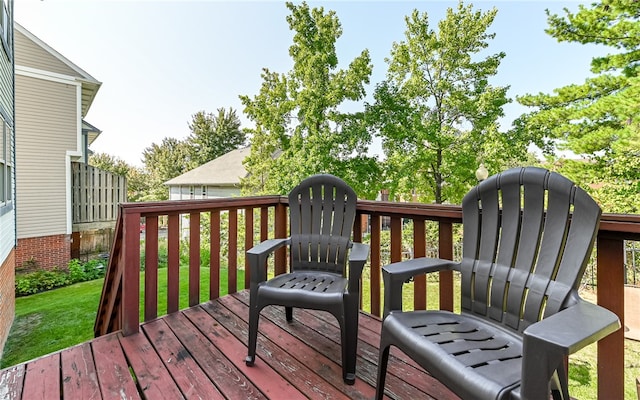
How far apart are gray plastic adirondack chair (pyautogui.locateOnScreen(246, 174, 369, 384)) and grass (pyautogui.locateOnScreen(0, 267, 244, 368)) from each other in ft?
9.60

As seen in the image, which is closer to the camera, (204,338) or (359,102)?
(204,338)

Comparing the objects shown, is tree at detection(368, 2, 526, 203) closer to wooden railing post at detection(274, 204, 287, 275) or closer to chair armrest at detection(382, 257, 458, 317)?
wooden railing post at detection(274, 204, 287, 275)

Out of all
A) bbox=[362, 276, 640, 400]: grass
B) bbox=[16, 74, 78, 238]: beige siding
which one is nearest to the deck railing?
bbox=[362, 276, 640, 400]: grass

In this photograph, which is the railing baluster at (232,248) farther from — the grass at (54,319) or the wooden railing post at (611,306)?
the wooden railing post at (611,306)

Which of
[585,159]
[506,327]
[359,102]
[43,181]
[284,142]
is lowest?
[506,327]

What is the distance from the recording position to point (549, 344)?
729 millimetres

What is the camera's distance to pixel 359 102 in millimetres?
10789

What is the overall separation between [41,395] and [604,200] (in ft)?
34.5

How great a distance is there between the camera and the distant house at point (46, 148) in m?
7.35

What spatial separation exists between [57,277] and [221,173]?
8542mm

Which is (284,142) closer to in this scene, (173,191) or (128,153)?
(173,191)

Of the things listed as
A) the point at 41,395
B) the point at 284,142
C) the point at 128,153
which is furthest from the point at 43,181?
the point at 128,153

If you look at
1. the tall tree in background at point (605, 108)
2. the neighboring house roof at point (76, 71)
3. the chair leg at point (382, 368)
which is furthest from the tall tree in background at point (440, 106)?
the chair leg at point (382, 368)

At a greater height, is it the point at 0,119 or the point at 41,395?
the point at 0,119
